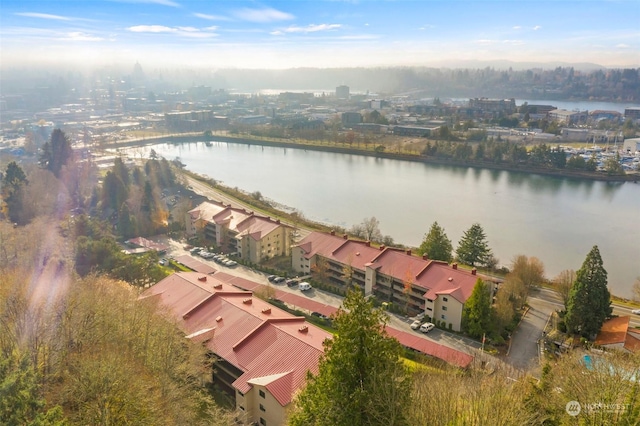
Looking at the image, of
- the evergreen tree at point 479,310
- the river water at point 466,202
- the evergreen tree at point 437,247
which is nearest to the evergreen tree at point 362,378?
the evergreen tree at point 479,310

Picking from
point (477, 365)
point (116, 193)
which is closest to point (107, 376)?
point (477, 365)

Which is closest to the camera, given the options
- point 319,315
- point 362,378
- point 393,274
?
point 362,378

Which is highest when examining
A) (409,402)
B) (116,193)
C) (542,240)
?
(409,402)

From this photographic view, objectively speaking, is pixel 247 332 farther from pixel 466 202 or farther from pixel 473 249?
pixel 466 202

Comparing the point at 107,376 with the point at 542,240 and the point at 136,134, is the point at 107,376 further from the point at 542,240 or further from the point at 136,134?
the point at 136,134

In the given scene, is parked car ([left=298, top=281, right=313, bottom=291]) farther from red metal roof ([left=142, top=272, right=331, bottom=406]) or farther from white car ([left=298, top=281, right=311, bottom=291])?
red metal roof ([left=142, top=272, right=331, bottom=406])

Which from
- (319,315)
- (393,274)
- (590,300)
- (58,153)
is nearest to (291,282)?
(319,315)
